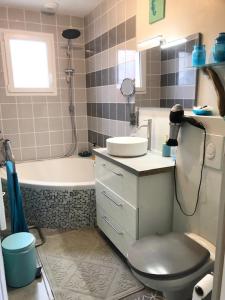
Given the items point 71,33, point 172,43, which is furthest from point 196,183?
point 71,33

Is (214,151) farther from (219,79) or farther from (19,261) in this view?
(19,261)

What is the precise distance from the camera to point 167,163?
5.55 feet

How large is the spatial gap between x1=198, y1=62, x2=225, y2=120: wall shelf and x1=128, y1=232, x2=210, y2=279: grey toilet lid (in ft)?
2.50

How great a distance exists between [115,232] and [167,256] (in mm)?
738

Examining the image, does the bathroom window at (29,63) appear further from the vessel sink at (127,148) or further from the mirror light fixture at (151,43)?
the vessel sink at (127,148)

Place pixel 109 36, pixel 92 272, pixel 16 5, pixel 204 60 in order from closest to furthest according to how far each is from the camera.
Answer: pixel 204 60
pixel 92 272
pixel 109 36
pixel 16 5

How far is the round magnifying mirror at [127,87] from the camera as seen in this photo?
2291mm

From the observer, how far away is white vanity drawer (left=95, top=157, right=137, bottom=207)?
159 centimetres

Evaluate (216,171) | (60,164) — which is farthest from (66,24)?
(216,171)

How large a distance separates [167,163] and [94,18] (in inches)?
86.7

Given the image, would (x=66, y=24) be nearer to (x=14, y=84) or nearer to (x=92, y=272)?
(x=14, y=84)

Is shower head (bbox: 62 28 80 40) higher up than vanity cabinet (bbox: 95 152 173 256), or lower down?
higher up

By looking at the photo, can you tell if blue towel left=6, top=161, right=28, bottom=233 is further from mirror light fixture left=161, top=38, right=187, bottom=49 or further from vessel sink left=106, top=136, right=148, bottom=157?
mirror light fixture left=161, top=38, right=187, bottom=49

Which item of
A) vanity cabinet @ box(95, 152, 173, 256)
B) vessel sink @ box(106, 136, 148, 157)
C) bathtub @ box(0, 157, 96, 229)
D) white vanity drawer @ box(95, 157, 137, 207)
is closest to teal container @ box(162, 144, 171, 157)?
vessel sink @ box(106, 136, 148, 157)
